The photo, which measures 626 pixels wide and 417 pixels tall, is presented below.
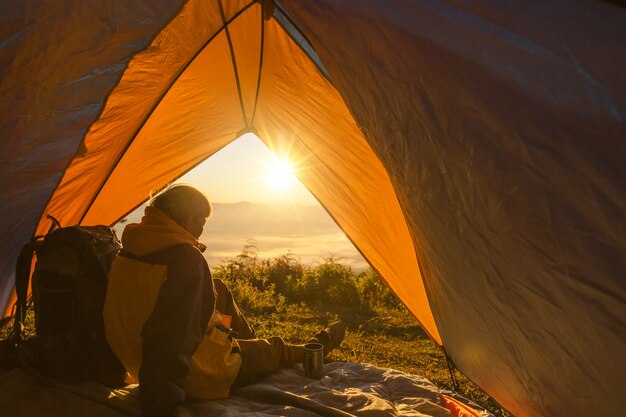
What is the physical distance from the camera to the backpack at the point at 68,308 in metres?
2.26

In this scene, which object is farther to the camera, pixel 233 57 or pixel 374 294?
pixel 374 294

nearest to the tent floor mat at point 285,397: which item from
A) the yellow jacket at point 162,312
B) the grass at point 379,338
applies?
the yellow jacket at point 162,312

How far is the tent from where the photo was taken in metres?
1.50

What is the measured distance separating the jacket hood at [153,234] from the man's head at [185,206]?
5 centimetres

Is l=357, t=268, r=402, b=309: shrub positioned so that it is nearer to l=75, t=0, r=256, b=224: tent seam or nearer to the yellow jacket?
l=75, t=0, r=256, b=224: tent seam

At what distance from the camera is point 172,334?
1994mm

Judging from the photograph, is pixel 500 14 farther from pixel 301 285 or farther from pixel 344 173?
pixel 301 285

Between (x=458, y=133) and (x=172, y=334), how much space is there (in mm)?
1406

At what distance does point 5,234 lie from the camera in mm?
2693

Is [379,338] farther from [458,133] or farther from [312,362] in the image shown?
[458,133]

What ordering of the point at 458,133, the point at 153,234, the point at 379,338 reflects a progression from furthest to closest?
the point at 379,338
the point at 153,234
the point at 458,133

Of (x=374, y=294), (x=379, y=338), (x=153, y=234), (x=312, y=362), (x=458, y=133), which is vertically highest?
(x=458, y=133)

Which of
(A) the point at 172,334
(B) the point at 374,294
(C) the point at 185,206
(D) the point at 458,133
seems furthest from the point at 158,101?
(B) the point at 374,294

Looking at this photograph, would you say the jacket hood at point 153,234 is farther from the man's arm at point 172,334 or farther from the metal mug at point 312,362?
the metal mug at point 312,362
